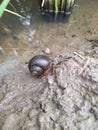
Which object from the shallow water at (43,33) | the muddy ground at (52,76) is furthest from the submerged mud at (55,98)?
the shallow water at (43,33)

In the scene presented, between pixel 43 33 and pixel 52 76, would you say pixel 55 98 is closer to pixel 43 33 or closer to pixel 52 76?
pixel 52 76

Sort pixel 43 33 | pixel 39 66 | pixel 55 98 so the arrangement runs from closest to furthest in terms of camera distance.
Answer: pixel 55 98
pixel 39 66
pixel 43 33

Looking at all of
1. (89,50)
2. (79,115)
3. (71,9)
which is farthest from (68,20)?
(79,115)

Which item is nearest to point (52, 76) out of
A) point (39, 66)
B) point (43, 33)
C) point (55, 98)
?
point (39, 66)

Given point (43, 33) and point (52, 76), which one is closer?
point (52, 76)

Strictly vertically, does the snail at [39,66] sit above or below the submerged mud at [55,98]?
above

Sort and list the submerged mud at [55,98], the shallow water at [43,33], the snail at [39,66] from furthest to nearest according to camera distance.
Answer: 1. the shallow water at [43,33]
2. the snail at [39,66]
3. the submerged mud at [55,98]

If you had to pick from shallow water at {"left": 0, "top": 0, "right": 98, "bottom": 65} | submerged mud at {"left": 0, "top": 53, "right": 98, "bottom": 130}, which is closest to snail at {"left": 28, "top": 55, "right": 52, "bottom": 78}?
submerged mud at {"left": 0, "top": 53, "right": 98, "bottom": 130}

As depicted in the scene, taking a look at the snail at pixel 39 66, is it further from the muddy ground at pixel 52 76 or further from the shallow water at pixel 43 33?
the shallow water at pixel 43 33
